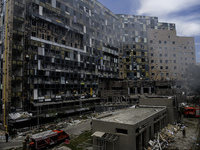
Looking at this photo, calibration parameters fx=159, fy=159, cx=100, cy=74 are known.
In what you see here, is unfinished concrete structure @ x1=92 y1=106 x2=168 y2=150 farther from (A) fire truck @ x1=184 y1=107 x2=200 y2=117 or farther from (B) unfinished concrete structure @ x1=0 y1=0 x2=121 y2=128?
(A) fire truck @ x1=184 y1=107 x2=200 y2=117

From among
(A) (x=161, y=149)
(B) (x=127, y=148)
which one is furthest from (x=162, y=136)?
(B) (x=127, y=148)

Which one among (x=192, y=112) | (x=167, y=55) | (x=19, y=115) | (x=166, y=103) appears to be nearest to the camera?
(x=19, y=115)

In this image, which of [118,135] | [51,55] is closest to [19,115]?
[51,55]

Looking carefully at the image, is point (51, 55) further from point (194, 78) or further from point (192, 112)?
point (194, 78)

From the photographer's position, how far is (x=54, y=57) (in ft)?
118

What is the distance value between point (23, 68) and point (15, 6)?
11.6m

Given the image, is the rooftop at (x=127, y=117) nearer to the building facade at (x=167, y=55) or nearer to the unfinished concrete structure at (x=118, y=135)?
the unfinished concrete structure at (x=118, y=135)

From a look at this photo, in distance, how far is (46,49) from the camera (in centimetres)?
3447

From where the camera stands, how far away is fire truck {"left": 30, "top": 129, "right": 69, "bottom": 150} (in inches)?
710

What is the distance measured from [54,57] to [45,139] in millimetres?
21004

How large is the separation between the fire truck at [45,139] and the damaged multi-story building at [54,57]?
1022 centimetres

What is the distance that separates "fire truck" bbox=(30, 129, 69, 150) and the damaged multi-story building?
10.2 m

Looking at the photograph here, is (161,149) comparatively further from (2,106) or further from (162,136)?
(2,106)

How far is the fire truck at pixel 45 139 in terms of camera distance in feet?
59.2
